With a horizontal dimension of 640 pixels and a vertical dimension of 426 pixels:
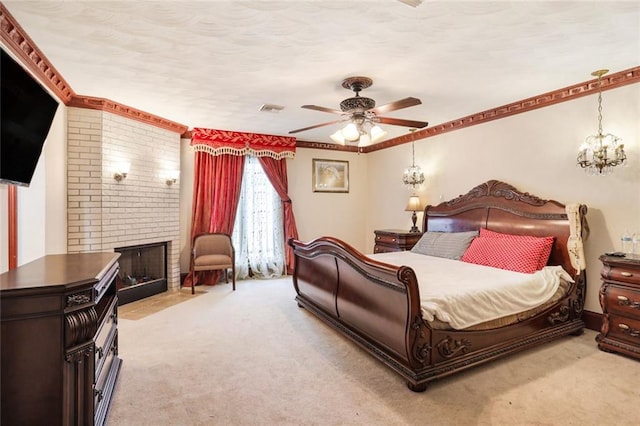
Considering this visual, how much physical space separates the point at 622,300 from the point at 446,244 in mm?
1702

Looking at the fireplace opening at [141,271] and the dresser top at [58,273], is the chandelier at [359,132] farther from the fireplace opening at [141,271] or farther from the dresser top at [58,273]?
the fireplace opening at [141,271]

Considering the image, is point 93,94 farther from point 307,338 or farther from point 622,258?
point 622,258

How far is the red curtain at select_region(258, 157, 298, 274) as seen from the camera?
560cm

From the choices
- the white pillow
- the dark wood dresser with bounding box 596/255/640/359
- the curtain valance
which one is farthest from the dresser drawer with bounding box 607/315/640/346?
the curtain valance

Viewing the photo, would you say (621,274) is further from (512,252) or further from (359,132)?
(359,132)

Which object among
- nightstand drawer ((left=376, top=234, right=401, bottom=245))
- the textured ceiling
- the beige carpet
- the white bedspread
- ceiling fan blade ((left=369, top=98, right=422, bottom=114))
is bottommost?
the beige carpet

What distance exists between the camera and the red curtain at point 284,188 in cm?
560

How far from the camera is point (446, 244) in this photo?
13.4 feet

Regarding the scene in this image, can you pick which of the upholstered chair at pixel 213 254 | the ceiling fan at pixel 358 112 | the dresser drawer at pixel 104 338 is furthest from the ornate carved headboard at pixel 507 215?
the dresser drawer at pixel 104 338

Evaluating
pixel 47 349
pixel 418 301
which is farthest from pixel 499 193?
pixel 47 349

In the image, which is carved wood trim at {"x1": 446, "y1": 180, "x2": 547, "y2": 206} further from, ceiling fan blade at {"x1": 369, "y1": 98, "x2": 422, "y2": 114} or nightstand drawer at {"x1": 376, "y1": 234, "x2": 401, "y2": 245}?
ceiling fan blade at {"x1": 369, "y1": 98, "x2": 422, "y2": 114}

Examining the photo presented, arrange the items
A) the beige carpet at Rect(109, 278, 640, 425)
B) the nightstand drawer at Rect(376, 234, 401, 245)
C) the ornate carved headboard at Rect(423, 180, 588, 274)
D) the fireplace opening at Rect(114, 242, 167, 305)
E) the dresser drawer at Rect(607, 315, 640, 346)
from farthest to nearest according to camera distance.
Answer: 1. the nightstand drawer at Rect(376, 234, 401, 245)
2. the fireplace opening at Rect(114, 242, 167, 305)
3. the ornate carved headboard at Rect(423, 180, 588, 274)
4. the dresser drawer at Rect(607, 315, 640, 346)
5. the beige carpet at Rect(109, 278, 640, 425)

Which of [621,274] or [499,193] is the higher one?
[499,193]

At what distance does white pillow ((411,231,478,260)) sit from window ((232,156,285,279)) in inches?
97.8
